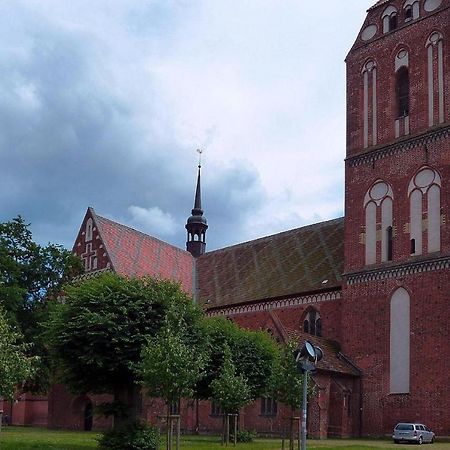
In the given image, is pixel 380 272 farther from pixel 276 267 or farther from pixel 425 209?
pixel 276 267

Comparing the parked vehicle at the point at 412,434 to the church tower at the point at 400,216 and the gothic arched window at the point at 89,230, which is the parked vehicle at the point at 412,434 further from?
the gothic arched window at the point at 89,230

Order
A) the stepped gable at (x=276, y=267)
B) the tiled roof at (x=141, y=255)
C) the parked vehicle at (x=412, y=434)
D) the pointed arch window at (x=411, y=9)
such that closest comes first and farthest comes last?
the parked vehicle at (x=412, y=434) → the pointed arch window at (x=411, y=9) → the stepped gable at (x=276, y=267) → the tiled roof at (x=141, y=255)

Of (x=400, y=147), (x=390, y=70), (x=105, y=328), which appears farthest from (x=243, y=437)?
(x=390, y=70)

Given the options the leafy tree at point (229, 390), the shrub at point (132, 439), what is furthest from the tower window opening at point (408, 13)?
the shrub at point (132, 439)

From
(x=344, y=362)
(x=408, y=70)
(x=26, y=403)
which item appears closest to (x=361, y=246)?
(x=344, y=362)

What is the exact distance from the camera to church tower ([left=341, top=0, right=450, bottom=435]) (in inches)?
1817

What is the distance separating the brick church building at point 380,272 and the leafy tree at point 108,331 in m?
8.11

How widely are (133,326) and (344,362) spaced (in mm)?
18805

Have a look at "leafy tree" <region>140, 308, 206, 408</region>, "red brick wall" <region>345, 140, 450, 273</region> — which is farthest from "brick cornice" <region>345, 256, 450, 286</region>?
"leafy tree" <region>140, 308, 206, 408</region>

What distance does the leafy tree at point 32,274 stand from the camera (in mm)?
52906

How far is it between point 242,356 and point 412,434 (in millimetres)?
9786

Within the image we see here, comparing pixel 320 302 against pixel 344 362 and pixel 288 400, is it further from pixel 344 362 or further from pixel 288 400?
pixel 288 400

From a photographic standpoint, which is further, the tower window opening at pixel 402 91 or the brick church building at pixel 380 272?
the tower window opening at pixel 402 91

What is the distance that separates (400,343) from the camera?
47594 mm
